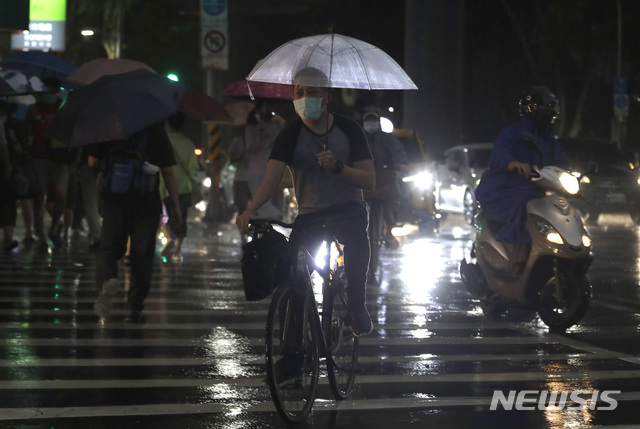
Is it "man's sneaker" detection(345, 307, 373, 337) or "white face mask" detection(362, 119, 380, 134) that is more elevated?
"white face mask" detection(362, 119, 380, 134)

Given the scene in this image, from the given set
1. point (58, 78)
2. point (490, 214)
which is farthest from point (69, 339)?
point (58, 78)

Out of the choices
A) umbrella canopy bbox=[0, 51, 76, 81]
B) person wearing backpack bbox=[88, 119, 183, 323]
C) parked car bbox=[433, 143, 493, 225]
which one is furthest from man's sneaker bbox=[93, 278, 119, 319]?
parked car bbox=[433, 143, 493, 225]

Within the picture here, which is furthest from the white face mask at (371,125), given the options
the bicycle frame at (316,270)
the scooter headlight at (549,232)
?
the bicycle frame at (316,270)

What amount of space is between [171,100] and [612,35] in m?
38.5

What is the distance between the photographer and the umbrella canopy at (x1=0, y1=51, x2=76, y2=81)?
1705cm

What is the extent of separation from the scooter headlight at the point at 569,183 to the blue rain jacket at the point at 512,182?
269 millimetres

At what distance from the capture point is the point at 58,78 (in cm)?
1698

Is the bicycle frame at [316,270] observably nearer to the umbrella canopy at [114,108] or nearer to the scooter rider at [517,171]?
the umbrella canopy at [114,108]

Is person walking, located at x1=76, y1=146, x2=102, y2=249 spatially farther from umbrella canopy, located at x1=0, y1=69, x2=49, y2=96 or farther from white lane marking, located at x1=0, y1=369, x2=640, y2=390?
white lane marking, located at x1=0, y1=369, x2=640, y2=390

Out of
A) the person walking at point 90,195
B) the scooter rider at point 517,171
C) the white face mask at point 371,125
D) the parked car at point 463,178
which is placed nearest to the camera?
the scooter rider at point 517,171

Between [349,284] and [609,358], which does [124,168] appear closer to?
[349,284]

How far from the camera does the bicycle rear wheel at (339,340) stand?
279 inches

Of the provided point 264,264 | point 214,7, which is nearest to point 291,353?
point 264,264

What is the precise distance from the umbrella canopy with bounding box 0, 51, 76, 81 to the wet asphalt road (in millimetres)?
3666
